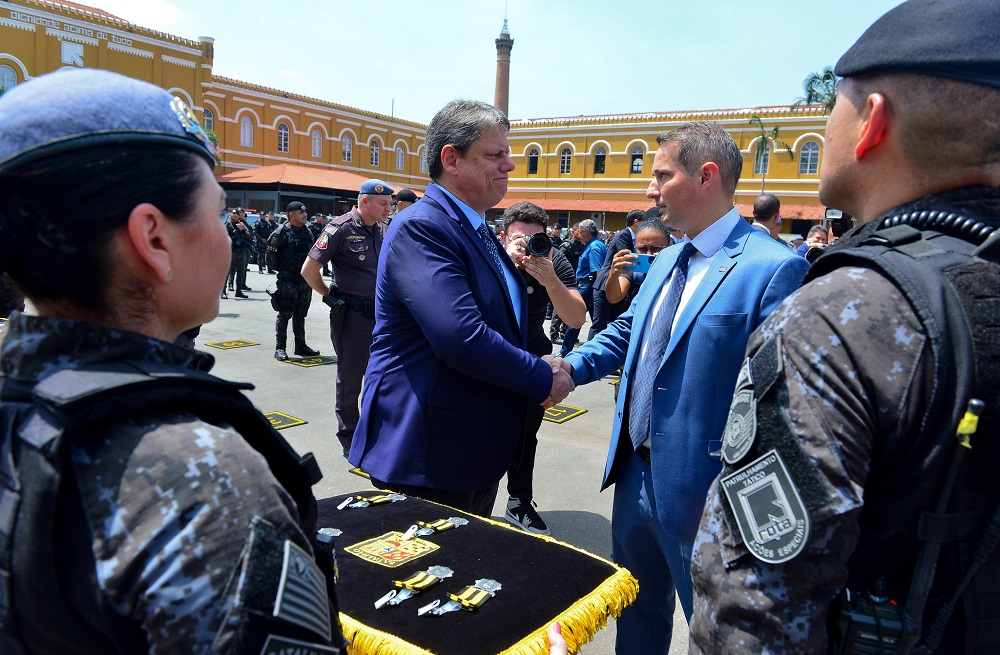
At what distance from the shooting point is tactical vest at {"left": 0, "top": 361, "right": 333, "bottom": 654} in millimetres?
720

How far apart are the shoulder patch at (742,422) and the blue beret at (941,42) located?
54cm

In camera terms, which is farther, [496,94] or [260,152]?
[496,94]

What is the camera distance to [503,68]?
2213 inches

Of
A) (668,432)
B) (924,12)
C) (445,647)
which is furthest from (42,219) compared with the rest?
(668,432)

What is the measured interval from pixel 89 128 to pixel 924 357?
46.5 inches

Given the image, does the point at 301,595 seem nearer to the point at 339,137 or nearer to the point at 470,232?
the point at 470,232

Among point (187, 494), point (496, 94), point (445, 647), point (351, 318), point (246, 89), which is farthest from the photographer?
point (496, 94)

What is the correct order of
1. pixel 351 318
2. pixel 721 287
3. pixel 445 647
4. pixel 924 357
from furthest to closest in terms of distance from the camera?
pixel 351 318 < pixel 721 287 < pixel 445 647 < pixel 924 357

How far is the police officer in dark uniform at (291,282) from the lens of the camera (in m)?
8.19

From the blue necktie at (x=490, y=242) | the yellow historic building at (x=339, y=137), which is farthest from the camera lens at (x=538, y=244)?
the yellow historic building at (x=339, y=137)

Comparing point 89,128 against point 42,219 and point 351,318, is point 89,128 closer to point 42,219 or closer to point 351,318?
point 42,219

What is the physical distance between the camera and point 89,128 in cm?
80

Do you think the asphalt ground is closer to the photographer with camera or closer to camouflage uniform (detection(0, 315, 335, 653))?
the photographer with camera

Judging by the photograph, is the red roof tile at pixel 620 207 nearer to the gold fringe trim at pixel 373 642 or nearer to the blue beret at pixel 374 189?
the blue beret at pixel 374 189
